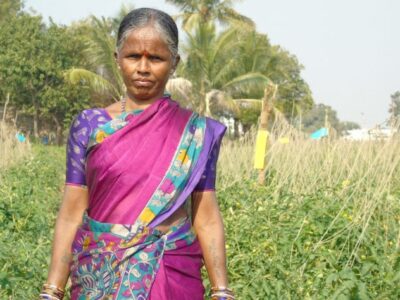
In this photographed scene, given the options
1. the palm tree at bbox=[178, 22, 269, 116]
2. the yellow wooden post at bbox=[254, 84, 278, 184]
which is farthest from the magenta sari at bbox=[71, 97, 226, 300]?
the palm tree at bbox=[178, 22, 269, 116]

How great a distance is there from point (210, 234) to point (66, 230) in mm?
389

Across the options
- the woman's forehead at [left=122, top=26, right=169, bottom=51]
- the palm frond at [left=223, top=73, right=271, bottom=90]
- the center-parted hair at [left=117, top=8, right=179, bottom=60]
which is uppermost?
the palm frond at [left=223, top=73, right=271, bottom=90]

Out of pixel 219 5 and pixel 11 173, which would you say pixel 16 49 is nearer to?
pixel 219 5

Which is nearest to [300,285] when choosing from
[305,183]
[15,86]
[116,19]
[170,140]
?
[170,140]

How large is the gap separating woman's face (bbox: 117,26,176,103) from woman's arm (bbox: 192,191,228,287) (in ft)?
1.01

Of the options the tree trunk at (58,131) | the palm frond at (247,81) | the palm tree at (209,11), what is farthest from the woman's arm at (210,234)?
the tree trunk at (58,131)

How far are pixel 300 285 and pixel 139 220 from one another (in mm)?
2125

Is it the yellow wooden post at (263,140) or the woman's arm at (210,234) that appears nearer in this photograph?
the woman's arm at (210,234)

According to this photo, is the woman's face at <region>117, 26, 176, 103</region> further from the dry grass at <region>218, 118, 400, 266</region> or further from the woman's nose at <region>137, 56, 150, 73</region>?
the dry grass at <region>218, 118, 400, 266</region>

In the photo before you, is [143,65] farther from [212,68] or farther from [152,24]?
[212,68]

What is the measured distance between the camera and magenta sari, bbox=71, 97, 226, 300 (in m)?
1.71

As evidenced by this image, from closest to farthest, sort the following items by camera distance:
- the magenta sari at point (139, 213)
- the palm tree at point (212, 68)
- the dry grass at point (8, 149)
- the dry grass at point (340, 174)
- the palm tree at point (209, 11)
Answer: the magenta sari at point (139, 213), the dry grass at point (340, 174), the dry grass at point (8, 149), the palm tree at point (212, 68), the palm tree at point (209, 11)

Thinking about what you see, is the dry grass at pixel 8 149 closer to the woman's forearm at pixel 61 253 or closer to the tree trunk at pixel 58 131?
the woman's forearm at pixel 61 253

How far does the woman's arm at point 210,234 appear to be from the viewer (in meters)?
1.88
